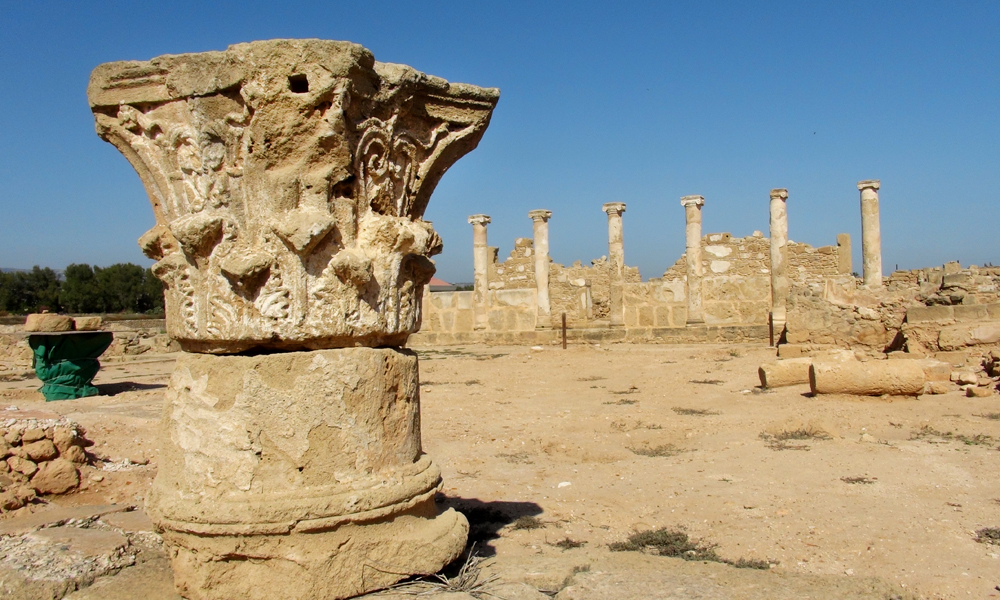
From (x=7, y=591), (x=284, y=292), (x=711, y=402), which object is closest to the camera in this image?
(x=7, y=591)

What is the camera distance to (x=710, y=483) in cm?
530

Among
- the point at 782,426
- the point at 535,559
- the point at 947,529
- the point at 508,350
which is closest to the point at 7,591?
the point at 535,559

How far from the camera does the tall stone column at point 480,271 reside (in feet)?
73.4

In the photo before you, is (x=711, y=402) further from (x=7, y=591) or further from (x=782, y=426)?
(x=7, y=591)

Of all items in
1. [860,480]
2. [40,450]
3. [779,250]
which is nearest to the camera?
[40,450]

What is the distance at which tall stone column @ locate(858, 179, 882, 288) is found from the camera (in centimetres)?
1953

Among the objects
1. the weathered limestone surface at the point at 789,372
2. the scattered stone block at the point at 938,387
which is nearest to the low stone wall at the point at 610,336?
the weathered limestone surface at the point at 789,372

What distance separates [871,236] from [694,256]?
14.8 feet

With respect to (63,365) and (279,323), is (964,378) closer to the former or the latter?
(279,323)

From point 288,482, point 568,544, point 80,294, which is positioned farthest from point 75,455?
point 80,294

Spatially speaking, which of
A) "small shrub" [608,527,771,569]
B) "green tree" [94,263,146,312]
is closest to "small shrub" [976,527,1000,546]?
"small shrub" [608,527,771,569]

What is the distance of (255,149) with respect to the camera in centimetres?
307

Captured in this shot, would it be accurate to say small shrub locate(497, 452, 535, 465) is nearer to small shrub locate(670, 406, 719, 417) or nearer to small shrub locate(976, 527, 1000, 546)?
small shrub locate(670, 406, 719, 417)

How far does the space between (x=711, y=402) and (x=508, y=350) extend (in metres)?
9.99
